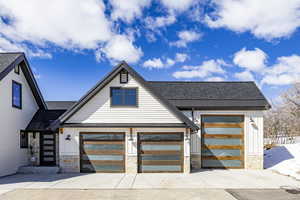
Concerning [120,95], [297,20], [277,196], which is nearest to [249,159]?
[277,196]

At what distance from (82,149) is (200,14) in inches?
416

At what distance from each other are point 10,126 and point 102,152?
4980 mm

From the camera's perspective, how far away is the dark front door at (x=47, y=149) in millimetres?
11797

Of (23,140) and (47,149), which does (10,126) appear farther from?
(47,149)

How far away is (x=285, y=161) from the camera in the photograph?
11844mm

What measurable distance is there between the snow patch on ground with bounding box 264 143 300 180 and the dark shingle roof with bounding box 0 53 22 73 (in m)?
15.1

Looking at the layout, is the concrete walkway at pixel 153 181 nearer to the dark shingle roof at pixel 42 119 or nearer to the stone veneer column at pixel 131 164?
the stone veneer column at pixel 131 164

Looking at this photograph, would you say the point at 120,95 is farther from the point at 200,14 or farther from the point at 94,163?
the point at 200,14

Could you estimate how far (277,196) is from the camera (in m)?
6.88

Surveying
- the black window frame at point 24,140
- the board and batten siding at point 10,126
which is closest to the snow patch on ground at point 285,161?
the board and batten siding at point 10,126

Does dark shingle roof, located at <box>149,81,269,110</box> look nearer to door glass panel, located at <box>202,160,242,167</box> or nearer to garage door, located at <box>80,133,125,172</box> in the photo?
door glass panel, located at <box>202,160,242,167</box>

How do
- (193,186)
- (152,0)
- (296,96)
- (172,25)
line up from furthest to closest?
(296,96), (172,25), (152,0), (193,186)

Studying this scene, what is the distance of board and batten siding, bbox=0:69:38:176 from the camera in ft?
32.6

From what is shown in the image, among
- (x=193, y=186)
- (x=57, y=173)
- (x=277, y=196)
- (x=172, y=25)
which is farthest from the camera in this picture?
(x=172, y=25)
